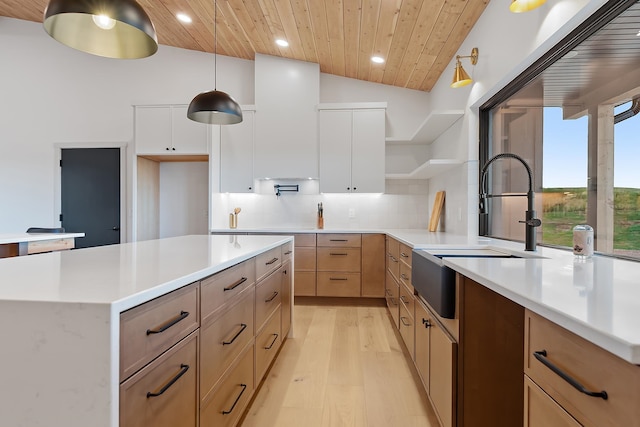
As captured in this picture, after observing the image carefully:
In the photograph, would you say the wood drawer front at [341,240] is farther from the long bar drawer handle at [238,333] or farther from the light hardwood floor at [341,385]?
the long bar drawer handle at [238,333]

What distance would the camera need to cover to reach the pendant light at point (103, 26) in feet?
3.95

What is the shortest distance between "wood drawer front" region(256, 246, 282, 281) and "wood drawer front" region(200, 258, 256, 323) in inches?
5.1

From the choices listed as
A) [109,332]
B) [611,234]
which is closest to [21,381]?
[109,332]

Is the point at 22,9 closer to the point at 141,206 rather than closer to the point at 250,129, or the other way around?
the point at 141,206

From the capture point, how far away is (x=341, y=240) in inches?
150

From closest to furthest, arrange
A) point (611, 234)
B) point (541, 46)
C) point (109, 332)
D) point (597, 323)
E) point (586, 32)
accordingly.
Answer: point (597, 323)
point (109, 332)
point (611, 234)
point (586, 32)
point (541, 46)

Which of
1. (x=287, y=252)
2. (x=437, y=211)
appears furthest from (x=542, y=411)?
(x=437, y=211)

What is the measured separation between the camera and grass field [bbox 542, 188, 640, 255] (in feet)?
4.48

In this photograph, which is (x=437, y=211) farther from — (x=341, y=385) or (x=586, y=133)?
(x=341, y=385)

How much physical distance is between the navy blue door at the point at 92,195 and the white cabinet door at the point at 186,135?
1227mm

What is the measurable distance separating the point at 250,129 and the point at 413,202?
232cm

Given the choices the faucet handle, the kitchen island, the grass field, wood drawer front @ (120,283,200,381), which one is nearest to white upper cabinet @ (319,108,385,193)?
the grass field

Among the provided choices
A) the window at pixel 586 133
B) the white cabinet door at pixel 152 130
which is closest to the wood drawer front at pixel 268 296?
the window at pixel 586 133

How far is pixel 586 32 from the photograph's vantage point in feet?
5.21
